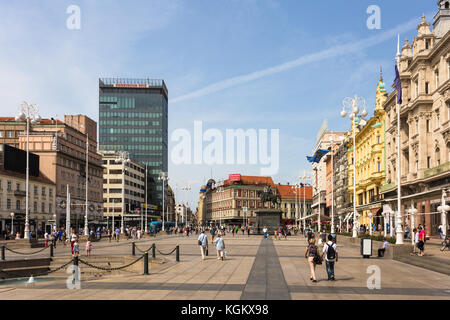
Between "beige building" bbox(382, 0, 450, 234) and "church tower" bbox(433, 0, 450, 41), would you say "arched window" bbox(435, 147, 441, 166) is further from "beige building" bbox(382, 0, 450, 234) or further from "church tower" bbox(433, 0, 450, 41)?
"church tower" bbox(433, 0, 450, 41)

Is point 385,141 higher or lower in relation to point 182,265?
higher

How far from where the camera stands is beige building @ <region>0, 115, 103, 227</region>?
78.8m

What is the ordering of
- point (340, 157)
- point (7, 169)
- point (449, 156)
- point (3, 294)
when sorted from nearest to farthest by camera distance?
1. point (3, 294)
2. point (449, 156)
3. point (7, 169)
4. point (340, 157)

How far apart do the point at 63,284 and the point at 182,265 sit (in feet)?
25.6

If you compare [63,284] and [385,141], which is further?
[385,141]

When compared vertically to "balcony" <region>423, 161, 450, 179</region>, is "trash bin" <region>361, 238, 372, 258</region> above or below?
below

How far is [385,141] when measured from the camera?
63000 mm

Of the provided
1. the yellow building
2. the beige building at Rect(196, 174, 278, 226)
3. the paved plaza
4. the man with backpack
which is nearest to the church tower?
the yellow building

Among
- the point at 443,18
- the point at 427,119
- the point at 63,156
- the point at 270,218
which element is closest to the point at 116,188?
the point at 63,156

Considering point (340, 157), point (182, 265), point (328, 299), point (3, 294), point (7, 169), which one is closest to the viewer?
point (328, 299)

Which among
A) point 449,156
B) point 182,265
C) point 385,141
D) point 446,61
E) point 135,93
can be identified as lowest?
point 182,265

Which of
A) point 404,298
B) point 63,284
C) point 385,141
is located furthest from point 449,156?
point 63,284

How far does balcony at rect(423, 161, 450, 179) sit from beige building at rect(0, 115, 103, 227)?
49369mm
